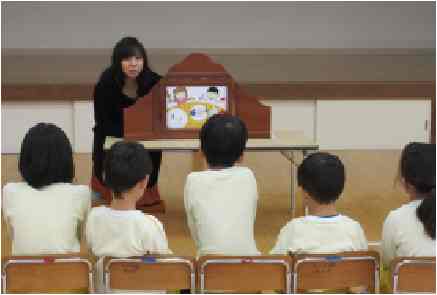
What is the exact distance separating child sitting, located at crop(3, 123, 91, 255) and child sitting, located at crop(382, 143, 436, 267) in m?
0.98

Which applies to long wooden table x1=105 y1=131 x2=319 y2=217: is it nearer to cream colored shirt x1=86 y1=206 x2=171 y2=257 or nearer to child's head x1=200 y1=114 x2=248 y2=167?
child's head x1=200 y1=114 x2=248 y2=167

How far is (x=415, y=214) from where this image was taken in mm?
2430

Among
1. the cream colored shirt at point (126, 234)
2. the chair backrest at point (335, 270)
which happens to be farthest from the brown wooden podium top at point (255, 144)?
the chair backrest at point (335, 270)

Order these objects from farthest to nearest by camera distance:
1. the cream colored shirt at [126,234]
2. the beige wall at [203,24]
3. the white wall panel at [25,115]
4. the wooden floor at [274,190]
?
the beige wall at [203,24] → the white wall panel at [25,115] → the wooden floor at [274,190] → the cream colored shirt at [126,234]

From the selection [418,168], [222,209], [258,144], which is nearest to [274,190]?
[258,144]

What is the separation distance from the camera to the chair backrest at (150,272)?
2258mm

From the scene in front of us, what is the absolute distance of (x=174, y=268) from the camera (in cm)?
227

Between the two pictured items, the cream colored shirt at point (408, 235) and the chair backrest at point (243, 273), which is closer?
the chair backrest at point (243, 273)

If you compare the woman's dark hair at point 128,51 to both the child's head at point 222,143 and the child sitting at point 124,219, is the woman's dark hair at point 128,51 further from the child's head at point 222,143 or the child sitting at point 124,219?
the child sitting at point 124,219

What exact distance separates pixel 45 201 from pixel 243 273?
2.28 feet

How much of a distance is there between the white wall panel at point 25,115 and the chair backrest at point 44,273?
379cm

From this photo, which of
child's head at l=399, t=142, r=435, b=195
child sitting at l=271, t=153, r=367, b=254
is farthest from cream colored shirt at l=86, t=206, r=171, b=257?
child's head at l=399, t=142, r=435, b=195

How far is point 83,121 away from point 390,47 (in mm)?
2715

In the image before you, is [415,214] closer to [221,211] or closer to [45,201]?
[221,211]
